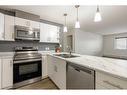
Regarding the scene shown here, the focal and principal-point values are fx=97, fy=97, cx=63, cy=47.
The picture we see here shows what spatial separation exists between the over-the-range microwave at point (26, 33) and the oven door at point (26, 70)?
0.77m

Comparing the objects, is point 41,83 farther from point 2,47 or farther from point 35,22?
point 35,22

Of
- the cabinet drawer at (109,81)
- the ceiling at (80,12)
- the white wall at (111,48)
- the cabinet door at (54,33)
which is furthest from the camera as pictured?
the white wall at (111,48)

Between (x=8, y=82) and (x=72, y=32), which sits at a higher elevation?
(x=72, y=32)

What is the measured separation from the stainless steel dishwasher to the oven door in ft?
4.37

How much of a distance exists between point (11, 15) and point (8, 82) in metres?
1.91

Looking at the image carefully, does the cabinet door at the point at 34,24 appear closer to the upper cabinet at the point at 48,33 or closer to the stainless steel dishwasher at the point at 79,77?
the upper cabinet at the point at 48,33

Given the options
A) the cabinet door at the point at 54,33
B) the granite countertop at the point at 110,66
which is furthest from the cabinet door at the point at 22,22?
the granite countertop at the point at 110,66

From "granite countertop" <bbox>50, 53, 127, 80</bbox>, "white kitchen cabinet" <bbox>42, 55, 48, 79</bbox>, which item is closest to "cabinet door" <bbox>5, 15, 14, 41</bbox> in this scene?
"white kitchen cabinet" <bbox>42, 55, 48, 79</bbox>

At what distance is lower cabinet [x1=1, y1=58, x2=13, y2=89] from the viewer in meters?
2.35

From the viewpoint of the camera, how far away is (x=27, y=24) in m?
3.07

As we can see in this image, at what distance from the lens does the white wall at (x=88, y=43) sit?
5.65 m

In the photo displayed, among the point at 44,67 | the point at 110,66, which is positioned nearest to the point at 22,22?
the point at 44,67

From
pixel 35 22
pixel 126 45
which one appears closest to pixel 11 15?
pixel 35 22
